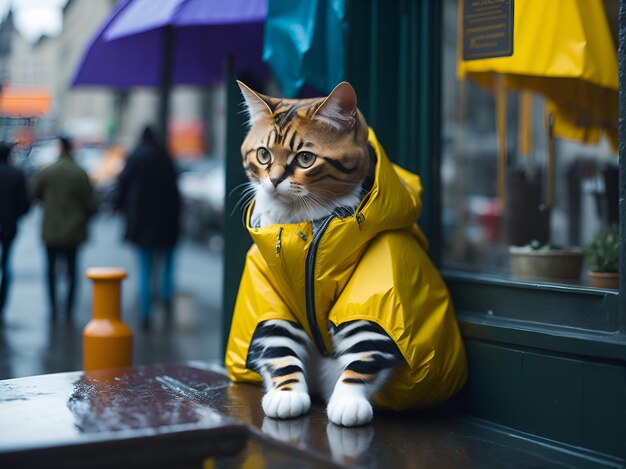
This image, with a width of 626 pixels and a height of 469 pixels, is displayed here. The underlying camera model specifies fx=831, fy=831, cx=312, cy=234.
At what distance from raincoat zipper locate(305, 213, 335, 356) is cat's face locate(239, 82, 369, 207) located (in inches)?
5.4

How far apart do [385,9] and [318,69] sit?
510 mm

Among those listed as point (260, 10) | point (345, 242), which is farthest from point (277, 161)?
point (260, 10)

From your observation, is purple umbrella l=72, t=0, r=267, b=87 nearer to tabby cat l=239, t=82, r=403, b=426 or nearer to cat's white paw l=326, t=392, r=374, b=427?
tabby cat l=239, t=82, r=403, b=426

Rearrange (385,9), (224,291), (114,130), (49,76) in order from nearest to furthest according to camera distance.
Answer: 1. (385,9)
2. (224,291)
3. (49,76)
4. (114,130)

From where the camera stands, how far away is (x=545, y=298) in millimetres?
3965

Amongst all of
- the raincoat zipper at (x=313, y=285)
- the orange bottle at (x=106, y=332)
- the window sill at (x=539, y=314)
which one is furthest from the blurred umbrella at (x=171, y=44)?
the window sill at (x=539, y=314)

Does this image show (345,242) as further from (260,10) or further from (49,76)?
(49,76)

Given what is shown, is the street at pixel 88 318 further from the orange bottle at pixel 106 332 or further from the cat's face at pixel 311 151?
the cat's face at pixel 311 151

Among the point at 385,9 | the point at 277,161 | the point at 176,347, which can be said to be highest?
the point at 385,9

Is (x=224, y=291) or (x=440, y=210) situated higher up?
(x=440, y=210)

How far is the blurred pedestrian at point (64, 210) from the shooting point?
8758 mm

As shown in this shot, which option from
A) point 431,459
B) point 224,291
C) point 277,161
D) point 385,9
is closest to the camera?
point 431,459

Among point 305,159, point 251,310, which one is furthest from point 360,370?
point 305,159

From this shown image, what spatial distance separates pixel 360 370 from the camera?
3.62m
